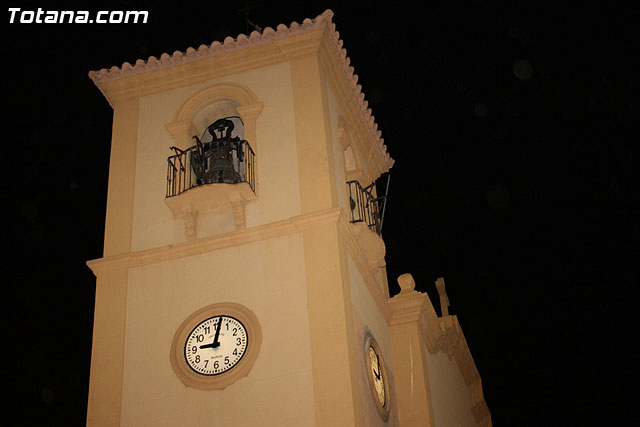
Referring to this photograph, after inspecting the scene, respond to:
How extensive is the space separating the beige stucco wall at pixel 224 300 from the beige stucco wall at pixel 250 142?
57cm

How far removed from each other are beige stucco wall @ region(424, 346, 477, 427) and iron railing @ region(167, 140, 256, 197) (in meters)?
4.85

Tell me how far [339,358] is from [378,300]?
329 cm

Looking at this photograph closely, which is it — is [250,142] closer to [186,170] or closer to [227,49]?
[186,170]

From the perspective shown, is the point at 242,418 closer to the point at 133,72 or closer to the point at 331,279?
the point at 331,279

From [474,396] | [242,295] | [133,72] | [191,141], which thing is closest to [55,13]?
[133,72]

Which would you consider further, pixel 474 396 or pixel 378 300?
pixel 474 396

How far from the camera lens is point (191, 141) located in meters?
15.6

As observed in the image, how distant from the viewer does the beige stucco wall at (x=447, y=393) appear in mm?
16828

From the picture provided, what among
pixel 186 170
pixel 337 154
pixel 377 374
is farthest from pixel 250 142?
pixel 377 374

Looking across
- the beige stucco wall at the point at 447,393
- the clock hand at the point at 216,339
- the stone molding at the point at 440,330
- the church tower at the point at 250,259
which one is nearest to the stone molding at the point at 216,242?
the church tower at the point at 250,259

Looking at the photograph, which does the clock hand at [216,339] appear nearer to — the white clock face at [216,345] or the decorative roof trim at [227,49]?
the white clock face at [216,345]

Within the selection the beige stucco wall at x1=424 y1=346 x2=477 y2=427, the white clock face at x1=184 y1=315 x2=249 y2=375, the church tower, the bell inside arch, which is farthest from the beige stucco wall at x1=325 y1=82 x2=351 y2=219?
the beige stucco wall at x1=424 y1=346 x2=477 y2=427

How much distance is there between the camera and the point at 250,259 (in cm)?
1377

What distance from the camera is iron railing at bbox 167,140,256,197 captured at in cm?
1474
